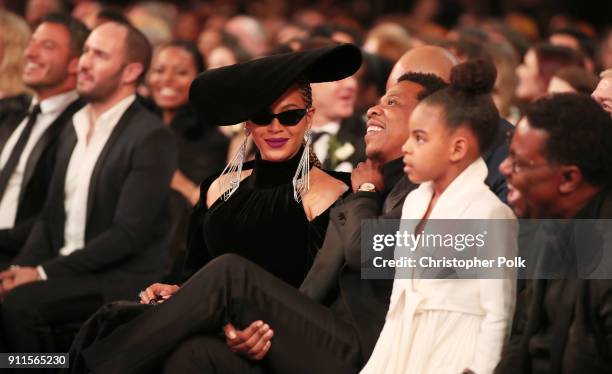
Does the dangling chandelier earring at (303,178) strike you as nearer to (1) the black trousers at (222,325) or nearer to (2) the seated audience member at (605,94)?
(1) the black trousers at (222,325)

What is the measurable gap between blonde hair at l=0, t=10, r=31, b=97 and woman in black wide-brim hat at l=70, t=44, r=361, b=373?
3.29 metres

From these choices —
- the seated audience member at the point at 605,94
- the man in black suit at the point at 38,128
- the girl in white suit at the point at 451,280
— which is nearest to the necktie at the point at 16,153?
the man in black suit at the point at 38,128

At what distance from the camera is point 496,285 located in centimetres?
364

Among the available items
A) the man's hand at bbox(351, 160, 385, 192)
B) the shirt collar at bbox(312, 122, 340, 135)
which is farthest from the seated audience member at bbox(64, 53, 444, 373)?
the shirt collar at bbox(312, 122, 340, 135)

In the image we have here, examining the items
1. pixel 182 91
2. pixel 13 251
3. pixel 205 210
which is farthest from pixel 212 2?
pixel 205 210

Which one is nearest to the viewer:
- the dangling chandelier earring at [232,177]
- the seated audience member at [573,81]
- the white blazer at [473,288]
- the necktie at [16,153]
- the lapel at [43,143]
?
the white blazer at [473,288]

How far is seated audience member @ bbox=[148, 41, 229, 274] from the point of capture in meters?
7.58

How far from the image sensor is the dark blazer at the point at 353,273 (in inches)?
160

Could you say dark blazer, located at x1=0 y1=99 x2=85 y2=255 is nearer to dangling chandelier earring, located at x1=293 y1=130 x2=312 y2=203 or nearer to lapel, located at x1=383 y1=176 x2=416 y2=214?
dangling chandelier earring, located at x1=293 y1=130 x2=312 y2=203

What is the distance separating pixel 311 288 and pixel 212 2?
11130 mm

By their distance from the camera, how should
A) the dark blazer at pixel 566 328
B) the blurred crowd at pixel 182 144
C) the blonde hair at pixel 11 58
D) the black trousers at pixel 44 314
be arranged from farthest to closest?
the blonde hair at pixel 11 58 < the black trousers at pixel 44 314 < the blurred crowd at pixel 182 144 < the dark blazer at pixel 566 328

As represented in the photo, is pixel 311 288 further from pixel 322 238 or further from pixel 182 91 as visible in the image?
pixel 182 91

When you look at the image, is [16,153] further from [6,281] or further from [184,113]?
[184,113]

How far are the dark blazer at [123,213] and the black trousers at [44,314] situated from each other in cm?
11
